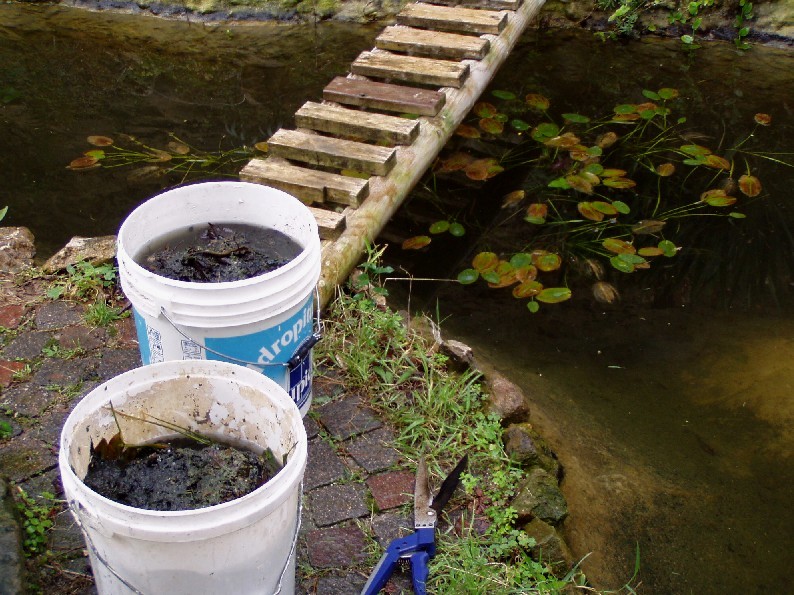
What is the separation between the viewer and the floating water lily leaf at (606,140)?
216 inches

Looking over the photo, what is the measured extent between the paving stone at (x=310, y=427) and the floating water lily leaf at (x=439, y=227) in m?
1.98

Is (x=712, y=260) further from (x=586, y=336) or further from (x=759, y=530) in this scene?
(x=759, y=530)

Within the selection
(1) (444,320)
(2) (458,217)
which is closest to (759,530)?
(1) (444,320)

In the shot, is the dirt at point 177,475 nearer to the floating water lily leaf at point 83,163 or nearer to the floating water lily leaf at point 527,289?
the floating water lily leaf at point 527,289

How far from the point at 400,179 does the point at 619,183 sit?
1669 mm

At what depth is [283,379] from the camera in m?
2.74

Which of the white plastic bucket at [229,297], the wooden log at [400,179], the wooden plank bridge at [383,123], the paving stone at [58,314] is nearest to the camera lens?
the white plastic bucket at [229,297]

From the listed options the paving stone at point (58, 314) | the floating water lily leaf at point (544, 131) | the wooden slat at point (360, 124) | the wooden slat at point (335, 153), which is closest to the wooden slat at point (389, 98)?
the wooden slat at point (360, 124)

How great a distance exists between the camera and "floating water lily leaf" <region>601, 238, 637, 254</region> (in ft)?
15.1

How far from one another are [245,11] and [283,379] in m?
5.36

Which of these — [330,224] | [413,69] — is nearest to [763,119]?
[413,69]

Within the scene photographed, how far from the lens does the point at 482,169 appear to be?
521 centimetres

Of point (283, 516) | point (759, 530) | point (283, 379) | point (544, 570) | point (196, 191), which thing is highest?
point (196, 191)

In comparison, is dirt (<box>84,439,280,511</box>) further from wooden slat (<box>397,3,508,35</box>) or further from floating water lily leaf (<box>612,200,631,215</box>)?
wooden slat (<box>397,3,508,35</box>)
